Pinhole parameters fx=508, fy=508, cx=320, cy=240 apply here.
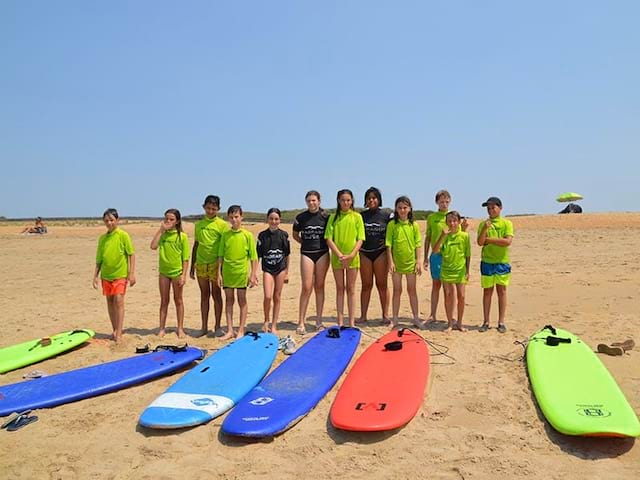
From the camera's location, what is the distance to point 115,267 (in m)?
6.18

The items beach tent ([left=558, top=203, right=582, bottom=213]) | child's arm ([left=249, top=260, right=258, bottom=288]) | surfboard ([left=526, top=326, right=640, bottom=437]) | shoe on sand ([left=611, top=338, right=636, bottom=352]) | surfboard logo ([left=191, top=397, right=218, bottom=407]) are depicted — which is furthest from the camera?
beach tent ([left=558, top=203, right=582, bottom=213])

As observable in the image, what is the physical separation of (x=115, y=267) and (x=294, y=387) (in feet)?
9.89

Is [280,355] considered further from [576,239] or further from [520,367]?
[576,239]

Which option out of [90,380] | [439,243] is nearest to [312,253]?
[439,243]

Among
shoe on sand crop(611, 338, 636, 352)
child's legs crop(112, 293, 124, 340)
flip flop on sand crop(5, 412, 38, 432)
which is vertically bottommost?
flip flop on sand crop(5, 412, 38, 432)

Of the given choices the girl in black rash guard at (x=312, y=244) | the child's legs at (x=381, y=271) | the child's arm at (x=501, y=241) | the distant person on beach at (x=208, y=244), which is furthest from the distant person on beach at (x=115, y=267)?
the child's arm at (x=501, y=241)

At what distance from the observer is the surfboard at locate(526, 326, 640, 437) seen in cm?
344

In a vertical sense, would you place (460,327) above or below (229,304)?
below

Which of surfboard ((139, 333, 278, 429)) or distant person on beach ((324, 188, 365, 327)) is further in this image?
distant person on beach ((324, 188, 365, 327))

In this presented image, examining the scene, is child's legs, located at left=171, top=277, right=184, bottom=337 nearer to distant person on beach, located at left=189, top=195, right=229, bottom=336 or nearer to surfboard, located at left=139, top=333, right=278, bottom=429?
distant person on beach, located at left=189, top=195, right=229, bottom=336

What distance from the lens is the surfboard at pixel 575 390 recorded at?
135 inches

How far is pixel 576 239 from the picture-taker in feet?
55.7

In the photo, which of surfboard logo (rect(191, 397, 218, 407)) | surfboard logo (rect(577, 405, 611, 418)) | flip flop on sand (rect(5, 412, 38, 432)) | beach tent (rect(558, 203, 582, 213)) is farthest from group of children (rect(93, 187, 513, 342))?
beach tent (rect(558, 203, 582, 213))

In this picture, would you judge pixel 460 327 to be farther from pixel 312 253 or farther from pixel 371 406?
pixel 371 406
